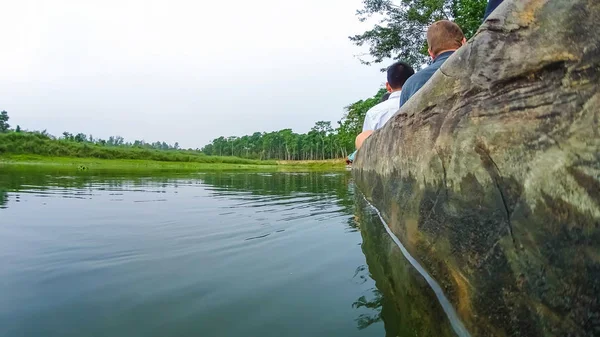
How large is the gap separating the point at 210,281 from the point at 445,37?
2820mm

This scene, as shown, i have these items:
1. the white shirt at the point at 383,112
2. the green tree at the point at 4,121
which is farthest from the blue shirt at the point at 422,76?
the green tree at the point at 4,121

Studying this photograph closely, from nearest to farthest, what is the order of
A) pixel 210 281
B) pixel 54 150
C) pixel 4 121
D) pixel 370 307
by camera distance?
1. pixel 370 307
2. pixel 210 281
3. pixel 54 150
4. pixel 4 121

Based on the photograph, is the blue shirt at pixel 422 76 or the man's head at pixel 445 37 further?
the man's head at pixel 445 37

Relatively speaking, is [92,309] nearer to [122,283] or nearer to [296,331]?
[122,283]

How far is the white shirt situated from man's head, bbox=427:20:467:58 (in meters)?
1.10

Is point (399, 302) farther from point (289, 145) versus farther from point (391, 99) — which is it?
point (289, 145)

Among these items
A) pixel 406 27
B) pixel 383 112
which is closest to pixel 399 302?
pixel 383 112

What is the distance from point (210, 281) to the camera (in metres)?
2.12

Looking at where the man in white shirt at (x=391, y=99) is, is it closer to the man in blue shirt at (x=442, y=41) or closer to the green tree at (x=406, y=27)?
the man in blue shirt at (x=442, y=41)

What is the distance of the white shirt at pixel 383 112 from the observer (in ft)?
14.7

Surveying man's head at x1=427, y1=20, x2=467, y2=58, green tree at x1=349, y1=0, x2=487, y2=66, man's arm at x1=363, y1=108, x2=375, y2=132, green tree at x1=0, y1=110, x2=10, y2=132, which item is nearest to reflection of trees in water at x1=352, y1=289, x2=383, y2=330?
man's head at x1=427, y1=20, x2=467, y2=58

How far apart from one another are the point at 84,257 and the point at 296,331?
1.98 meters

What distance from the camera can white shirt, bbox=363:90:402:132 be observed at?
4.48 meters

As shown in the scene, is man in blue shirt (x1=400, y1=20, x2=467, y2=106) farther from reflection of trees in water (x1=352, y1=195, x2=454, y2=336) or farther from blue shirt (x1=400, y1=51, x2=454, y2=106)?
reflection of trees in water (x1=352, y1=195, x2=454, y2=336)
